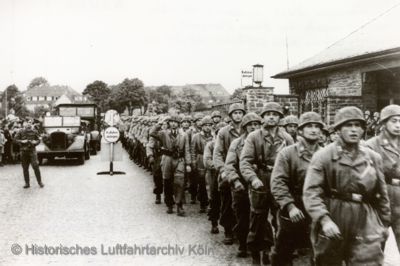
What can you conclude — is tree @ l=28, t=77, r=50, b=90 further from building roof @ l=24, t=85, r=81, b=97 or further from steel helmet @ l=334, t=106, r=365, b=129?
steel helmet @ l=334, t=106, r=365, b=129

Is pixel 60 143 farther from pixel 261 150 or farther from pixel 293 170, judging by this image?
pixel 293 170

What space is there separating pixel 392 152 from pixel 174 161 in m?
4.97

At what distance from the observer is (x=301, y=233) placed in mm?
5203

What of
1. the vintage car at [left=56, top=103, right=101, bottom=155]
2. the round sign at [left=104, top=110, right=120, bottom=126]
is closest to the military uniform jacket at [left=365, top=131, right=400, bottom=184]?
→ the round sign at [left=104, top=110, right=120, bottom=126]

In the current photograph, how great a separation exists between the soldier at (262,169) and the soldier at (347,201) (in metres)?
1.68

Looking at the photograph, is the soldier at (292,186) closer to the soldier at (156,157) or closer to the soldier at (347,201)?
the soldier at (347,201)

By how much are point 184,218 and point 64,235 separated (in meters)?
2.33

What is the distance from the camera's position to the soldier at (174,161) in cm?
A: 971

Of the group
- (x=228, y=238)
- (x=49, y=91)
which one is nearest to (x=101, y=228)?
(x=228, y=238)

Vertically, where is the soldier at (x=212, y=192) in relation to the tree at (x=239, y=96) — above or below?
below

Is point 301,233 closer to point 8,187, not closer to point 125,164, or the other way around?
point 8,187

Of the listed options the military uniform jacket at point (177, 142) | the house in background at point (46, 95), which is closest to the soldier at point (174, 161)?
the military uniform jacket at point (177, 142)

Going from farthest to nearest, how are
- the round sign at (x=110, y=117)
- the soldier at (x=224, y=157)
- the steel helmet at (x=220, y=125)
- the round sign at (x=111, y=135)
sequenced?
the round sign at (x=110, y=117) < the round sign at (x=111, y=135) < the steel helmet at (x=220, y=125) < the soldier at (x=224, y=157)

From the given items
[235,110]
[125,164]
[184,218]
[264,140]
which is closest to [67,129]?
[125,164]
